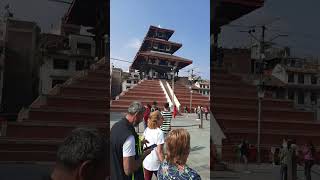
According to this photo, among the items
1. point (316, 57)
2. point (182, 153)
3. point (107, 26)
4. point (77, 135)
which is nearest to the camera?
point (77, 135)

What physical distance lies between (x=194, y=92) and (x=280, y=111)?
11208 mm

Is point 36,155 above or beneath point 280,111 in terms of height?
beneath

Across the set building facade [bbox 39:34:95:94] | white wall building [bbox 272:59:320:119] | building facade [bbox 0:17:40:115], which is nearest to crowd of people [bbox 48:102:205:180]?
building facade [bbox 39:34:95:94]

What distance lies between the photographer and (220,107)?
3.97 m

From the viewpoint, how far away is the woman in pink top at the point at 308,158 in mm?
3986

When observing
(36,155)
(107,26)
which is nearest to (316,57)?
(107,26)

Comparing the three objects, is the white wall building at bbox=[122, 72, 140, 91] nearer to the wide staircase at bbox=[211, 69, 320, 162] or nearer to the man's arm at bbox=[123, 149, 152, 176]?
the wide staircase at bbox=[211, 69, 320, 162]

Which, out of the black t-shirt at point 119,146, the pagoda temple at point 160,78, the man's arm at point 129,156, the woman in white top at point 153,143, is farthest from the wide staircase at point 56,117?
the pagoda temple at point 160,78

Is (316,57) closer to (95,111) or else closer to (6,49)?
(95,111)

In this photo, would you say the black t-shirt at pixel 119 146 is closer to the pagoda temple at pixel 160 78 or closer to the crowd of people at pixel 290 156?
the crowd of people at pixel 290 156

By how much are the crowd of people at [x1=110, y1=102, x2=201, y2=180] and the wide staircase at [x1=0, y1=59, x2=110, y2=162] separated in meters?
0.53

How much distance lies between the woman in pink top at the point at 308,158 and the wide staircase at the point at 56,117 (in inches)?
80.5

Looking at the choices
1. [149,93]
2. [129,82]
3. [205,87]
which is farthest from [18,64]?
[149,93]

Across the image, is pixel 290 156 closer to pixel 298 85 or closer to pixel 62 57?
pixel 298 85
